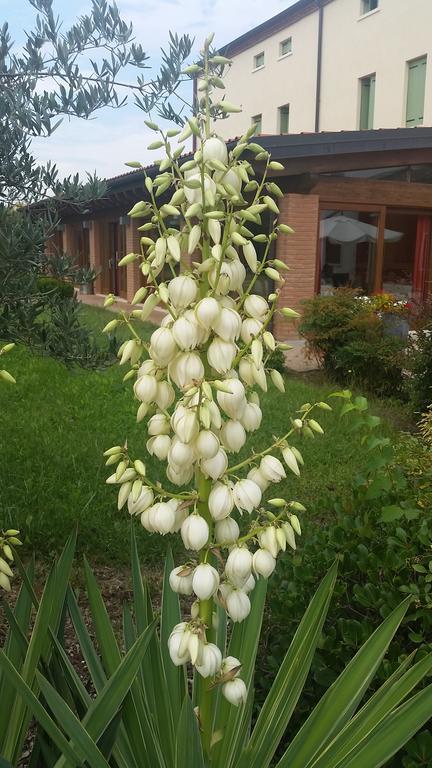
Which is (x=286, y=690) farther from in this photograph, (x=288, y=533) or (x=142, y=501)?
(x=142, y=501)

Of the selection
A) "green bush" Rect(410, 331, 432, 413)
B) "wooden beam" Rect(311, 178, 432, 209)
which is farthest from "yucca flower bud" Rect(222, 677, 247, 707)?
"wooden beam" Rect(311, 178, 432, 209)

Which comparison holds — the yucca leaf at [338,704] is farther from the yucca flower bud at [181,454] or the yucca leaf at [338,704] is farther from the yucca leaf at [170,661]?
the yucca flower bud at [181,454]

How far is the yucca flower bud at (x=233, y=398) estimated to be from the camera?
150 centimetres

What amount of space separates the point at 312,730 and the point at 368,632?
56 centimetres

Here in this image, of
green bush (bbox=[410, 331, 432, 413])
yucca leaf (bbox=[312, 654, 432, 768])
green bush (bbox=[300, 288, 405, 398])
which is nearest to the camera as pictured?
yucca leaf (bbox=[312, 654, 432, 768])

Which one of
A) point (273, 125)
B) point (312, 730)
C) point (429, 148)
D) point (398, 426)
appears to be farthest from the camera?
point (273, 125)

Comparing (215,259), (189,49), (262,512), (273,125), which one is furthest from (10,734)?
(273,125)

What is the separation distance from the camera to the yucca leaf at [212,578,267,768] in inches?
75.9

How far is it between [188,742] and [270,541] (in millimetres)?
459

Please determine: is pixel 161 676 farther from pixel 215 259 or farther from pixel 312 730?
pixel 215 259

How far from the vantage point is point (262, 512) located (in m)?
1.65

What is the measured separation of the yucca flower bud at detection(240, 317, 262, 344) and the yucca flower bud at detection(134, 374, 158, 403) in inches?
9.1

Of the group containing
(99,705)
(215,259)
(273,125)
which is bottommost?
(99,705)

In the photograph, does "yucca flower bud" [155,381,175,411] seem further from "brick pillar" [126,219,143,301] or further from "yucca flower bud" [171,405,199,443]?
"brick pillar" [126,219,143,301]
